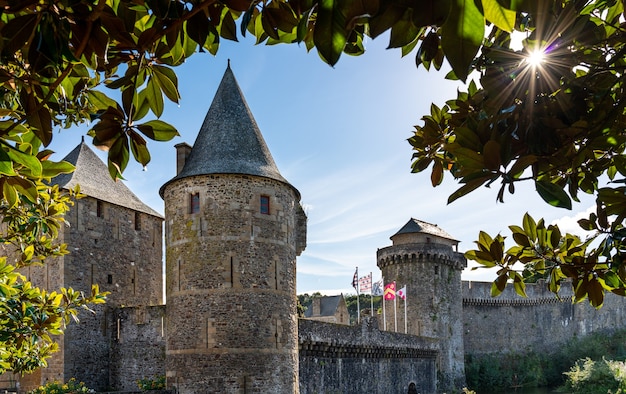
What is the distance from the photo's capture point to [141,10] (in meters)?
2.11

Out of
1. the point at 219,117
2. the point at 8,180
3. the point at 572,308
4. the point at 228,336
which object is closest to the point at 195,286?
the point at 228,336

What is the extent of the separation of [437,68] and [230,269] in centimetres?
1600

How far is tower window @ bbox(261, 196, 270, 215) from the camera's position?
60.5ft

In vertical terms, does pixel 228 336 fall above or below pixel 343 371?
above

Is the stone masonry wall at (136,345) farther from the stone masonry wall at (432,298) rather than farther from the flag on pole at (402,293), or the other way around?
the stone masonry wall at (432,298)

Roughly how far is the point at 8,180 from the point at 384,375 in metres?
27.6

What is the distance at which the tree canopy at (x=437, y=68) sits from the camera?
1.43 metres

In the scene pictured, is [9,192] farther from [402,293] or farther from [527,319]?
[527,319]

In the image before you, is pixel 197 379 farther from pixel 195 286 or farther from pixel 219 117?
A: pixel 219 117

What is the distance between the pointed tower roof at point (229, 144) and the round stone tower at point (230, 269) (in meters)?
0.03

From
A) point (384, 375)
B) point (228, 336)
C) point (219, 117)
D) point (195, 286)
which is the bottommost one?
point (384, 375)

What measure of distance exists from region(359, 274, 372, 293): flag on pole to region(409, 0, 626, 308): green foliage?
29771mm

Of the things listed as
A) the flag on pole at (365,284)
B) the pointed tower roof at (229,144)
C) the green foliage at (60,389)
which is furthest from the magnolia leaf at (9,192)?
the flag on pole at (365,284)

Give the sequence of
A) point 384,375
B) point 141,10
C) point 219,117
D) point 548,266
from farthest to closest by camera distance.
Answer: point 384,375, point 219,117, point 548,266, point 141,10
